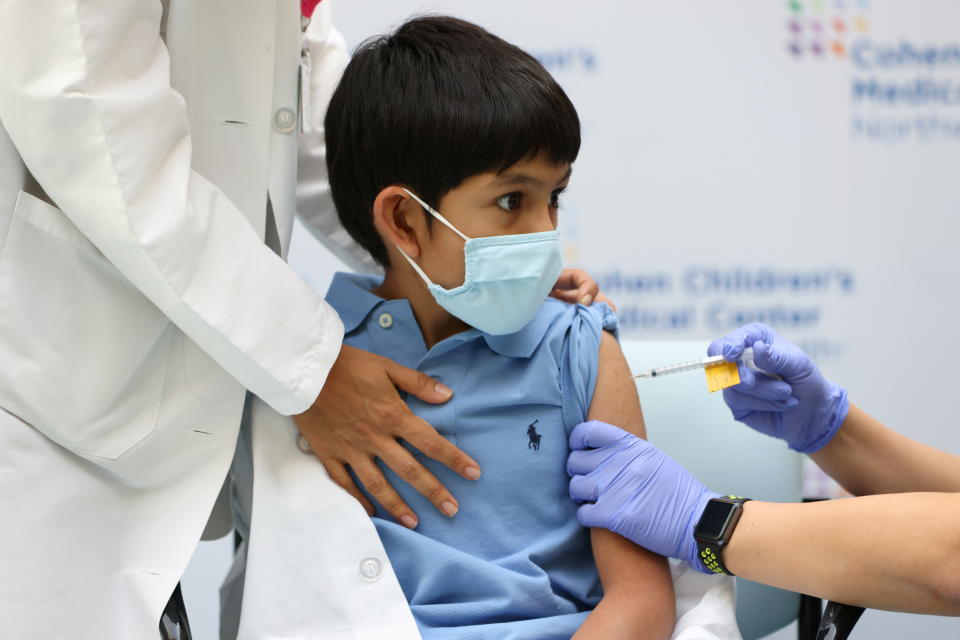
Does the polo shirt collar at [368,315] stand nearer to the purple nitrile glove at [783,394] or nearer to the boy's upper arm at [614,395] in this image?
the boy's upper arm at [614,395]

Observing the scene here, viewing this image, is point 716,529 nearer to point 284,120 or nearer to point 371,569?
point 371,569

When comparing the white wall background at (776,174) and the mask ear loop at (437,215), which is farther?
the white wall background at (776,174)

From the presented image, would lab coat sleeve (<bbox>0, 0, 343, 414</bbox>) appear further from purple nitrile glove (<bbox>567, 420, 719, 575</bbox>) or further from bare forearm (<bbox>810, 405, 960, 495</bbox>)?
bare forearm (<bbox>810, 405, 960, 495</bbox>)

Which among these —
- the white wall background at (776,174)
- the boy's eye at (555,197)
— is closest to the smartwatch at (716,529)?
the boy's eye at (555,197)

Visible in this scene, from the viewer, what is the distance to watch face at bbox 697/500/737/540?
1229 mm

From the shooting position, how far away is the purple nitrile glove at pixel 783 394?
4.90ft

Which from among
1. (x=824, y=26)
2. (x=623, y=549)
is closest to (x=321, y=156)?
(x=623, y=549)

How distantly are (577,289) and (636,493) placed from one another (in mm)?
514

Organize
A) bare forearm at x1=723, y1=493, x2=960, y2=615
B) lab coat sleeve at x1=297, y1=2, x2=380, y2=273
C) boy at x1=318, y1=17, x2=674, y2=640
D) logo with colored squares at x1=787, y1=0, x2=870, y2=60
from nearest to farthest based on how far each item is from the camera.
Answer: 1. bare forearm at x1=723, y1=493, x2=960, y2=615
2. boy at x1=318, y1=17, x2=674, y2=640
3. lab coat sleeve at x1=297, y1=2, x2=380, y2=273
4. logo with colored squares at x1=787, y1=0, x2=870, y2=60

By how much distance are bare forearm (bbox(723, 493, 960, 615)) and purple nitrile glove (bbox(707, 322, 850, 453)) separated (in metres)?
0.32

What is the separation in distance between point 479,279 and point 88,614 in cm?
71

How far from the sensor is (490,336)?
1.43 meters

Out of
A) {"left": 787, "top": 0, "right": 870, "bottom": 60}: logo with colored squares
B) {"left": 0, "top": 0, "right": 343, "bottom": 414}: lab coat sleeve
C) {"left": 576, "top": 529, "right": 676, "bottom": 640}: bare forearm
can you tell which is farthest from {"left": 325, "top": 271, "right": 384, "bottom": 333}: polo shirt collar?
{"left": 787, "top": 0, "right": 870, "bottom": 60}: logo with colored squares

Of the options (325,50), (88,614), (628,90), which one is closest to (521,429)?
(88,614)
